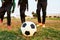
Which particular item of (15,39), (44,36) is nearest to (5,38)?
(15,39)

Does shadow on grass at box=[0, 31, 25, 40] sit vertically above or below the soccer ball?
below

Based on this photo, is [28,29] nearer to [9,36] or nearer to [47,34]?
[9,36]

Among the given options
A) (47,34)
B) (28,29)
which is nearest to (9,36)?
(28,29)

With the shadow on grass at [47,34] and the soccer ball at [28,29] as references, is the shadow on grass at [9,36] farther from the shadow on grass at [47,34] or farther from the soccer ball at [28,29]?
the shadow on grass at [47,34]

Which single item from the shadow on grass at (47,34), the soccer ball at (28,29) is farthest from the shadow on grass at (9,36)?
the shadow on grass at (47,34)

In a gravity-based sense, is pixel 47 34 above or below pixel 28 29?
below

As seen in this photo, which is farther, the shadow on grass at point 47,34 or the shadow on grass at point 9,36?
the shadow on grass at point 47,34

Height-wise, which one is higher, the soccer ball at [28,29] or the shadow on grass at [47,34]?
the soccer ball at [28,29]

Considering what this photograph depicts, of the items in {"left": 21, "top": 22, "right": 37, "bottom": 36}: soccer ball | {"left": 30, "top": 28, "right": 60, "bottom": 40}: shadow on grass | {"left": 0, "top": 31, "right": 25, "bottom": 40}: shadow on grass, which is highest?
{"left": 21, "top": 22, "right": 37, "bottom": 36}: soccer ball

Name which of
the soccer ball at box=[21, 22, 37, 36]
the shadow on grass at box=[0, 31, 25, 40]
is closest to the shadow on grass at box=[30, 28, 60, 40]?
the soccer ball at box=[21, 22, 37, 36]

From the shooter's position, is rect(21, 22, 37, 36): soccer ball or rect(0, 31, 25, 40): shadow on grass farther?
rect(21, 22, 37, 36): soccer ball

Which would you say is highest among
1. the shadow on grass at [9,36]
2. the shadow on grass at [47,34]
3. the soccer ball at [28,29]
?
the soccer ball at [28,29]

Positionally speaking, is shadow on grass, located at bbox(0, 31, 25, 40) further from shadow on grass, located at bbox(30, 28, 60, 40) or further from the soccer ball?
shadow on grass, located at bbox(30, 28, 60, 40)

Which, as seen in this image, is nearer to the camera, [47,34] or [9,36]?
[9,36]
